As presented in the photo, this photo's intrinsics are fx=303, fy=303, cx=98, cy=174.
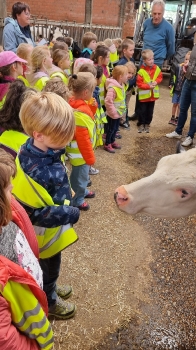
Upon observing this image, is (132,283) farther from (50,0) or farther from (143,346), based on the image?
(50,0)

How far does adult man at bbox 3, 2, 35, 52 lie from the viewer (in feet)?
16.1

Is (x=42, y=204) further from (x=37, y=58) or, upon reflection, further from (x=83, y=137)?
(x=37, y=58)

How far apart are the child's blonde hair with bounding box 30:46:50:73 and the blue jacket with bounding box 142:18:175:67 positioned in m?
3.77

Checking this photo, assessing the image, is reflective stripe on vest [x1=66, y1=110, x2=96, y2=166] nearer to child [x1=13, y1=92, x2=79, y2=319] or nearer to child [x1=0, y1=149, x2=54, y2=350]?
child [x1=13, y1=92, x2=79, y2=319]

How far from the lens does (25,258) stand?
129cm

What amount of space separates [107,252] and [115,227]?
49cm

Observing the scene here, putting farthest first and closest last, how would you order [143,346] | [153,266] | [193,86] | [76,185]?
[193,86], [76,185], [153,266], [143,346]

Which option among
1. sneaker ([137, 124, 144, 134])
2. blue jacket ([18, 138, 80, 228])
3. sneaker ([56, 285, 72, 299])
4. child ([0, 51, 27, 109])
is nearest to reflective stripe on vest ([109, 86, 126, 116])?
sneaker ([137, 124, 144, 134])

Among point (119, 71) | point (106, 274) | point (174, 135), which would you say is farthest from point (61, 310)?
point (174, 135)

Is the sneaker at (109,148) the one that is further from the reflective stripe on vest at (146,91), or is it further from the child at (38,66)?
the child at (38,66)

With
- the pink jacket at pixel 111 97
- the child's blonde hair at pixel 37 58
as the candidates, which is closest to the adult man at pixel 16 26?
the child's blonde hair at pixel 37 58

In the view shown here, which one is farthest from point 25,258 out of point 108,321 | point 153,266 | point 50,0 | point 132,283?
point 50,0

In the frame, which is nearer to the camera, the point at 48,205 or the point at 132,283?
the point at 48,205

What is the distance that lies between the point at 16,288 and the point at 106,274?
193 centimetres
